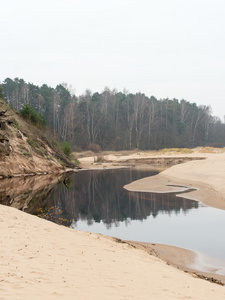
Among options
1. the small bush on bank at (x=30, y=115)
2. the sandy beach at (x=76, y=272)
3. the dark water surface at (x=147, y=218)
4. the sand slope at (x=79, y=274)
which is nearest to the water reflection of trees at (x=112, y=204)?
the dark water surface at (x=147, y=218)

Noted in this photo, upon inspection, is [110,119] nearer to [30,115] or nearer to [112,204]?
[30,115]

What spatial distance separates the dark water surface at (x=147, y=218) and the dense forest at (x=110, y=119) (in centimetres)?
4394

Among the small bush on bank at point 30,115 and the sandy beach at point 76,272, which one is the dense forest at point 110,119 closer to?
the small bush on bank at point 30,115

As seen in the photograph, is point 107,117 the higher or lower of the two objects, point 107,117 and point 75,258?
the higher

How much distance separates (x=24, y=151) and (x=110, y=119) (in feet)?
154

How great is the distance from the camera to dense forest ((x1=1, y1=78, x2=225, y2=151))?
65.1 m

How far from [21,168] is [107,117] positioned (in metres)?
48.8

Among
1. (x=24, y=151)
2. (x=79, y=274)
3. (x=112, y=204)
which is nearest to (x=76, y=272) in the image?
(x=79, y=274)

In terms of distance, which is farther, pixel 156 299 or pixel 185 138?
pixel 185 138

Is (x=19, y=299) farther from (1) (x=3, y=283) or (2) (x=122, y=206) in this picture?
(2) (x=122, y=206)

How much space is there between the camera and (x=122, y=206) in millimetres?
15617

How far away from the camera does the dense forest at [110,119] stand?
65.1 metres

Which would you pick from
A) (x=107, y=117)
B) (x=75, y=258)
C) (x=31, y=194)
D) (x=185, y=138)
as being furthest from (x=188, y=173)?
(x=185, y=138)

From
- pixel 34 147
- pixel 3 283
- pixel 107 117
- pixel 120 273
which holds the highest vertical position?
pixel 107 117
